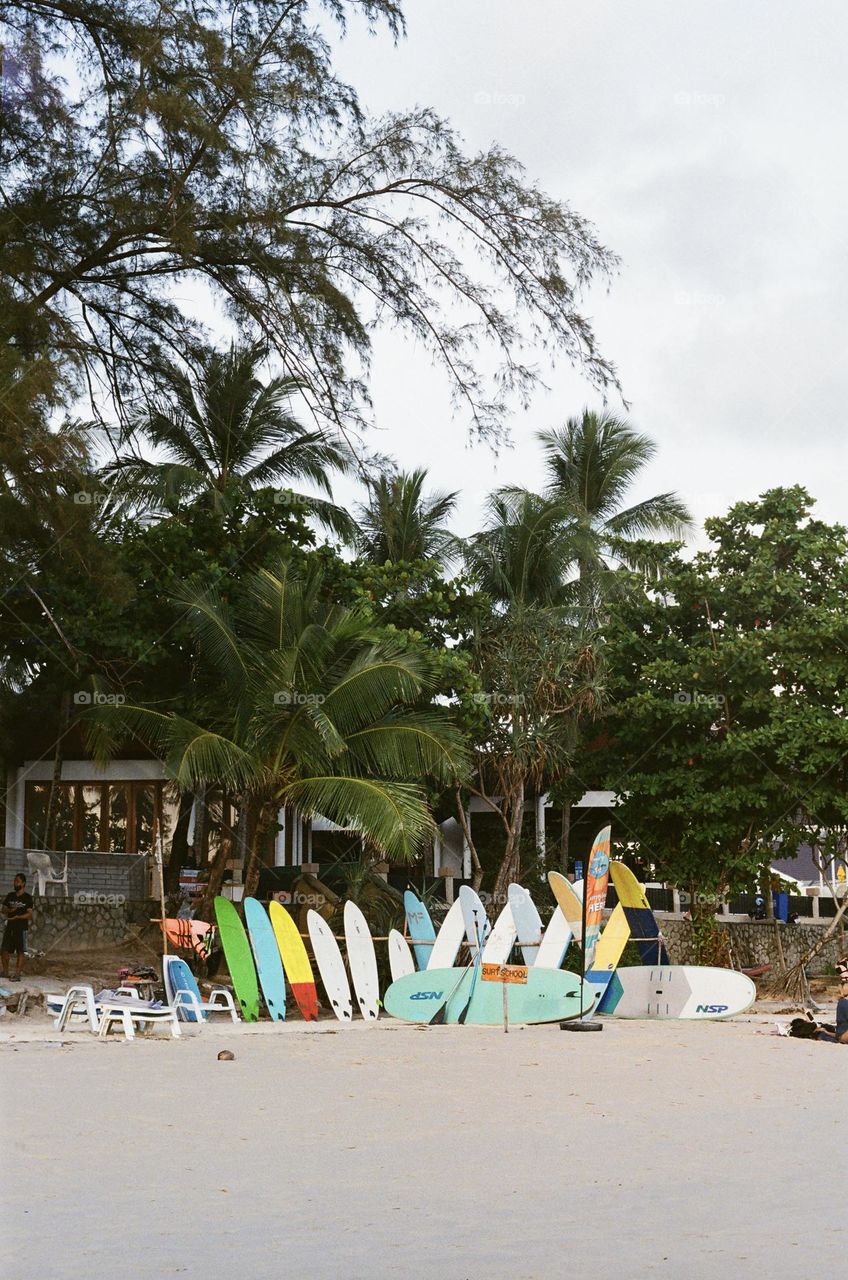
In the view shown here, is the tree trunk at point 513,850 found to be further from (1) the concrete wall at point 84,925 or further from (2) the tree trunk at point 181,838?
(1) the concrete wall at point 84,925

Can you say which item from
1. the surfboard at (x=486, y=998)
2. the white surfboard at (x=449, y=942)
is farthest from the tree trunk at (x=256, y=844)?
the white surfboard at (x=449, y=942)

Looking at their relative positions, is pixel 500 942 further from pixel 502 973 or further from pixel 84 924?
pixel 84 924

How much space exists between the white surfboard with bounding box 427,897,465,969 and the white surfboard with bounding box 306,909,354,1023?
108 cm

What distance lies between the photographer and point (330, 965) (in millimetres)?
15078

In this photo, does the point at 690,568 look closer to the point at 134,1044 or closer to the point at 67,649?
the point at 67,649

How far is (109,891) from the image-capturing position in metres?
19.2

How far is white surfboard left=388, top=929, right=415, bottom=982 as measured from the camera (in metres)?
15.5

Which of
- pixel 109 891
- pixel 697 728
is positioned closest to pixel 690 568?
pixel 697 728

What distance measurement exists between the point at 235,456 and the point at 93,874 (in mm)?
7275

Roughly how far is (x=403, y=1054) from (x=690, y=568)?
37.9 feet

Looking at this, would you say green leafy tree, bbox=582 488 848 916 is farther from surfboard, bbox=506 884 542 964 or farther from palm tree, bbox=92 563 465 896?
palm tree, bbox=92 563 465 896


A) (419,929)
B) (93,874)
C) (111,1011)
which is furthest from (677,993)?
(93,874)

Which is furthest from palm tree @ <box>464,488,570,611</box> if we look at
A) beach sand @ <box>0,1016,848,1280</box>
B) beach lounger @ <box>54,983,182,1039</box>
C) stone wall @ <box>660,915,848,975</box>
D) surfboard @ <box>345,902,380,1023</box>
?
beach sand @ <box>0,1016,848,1280</box>

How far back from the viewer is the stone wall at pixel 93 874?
59.4 ft
